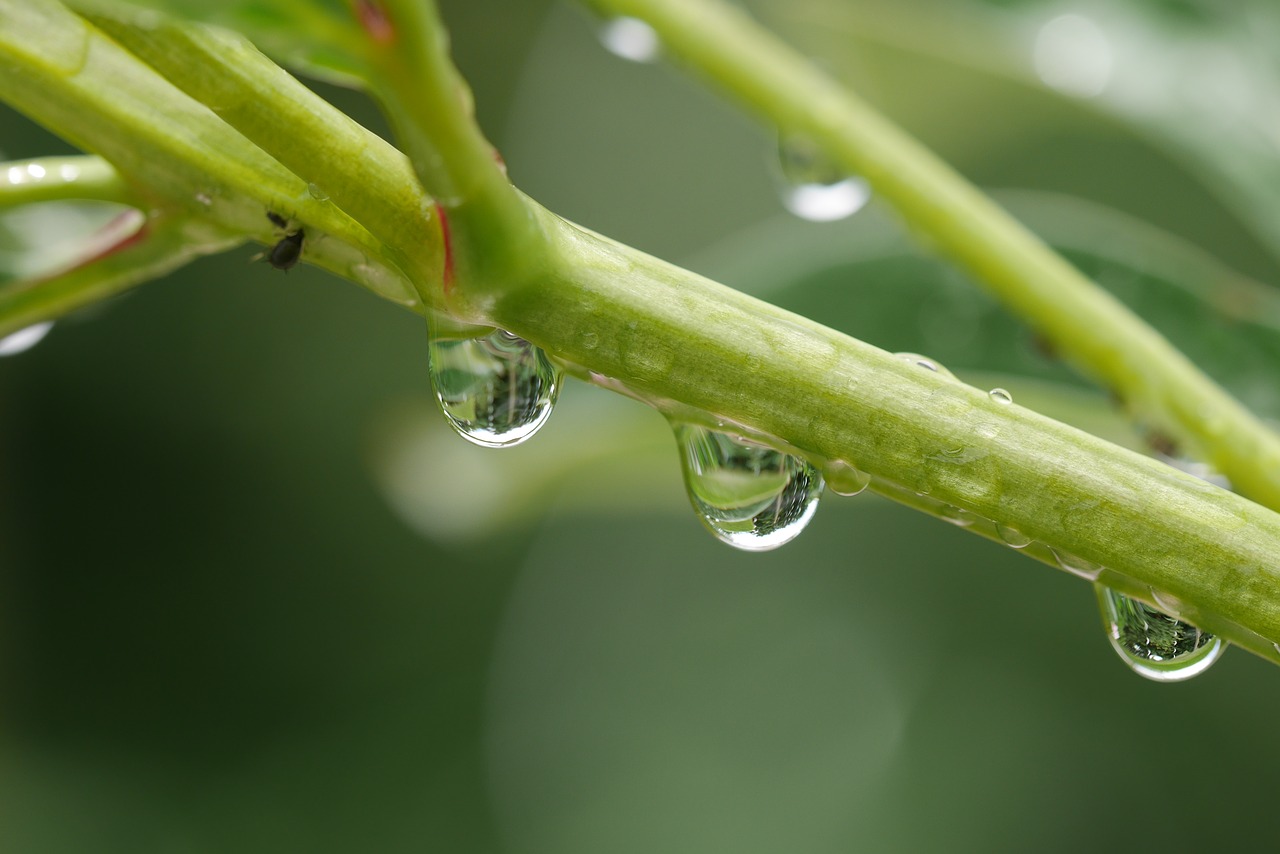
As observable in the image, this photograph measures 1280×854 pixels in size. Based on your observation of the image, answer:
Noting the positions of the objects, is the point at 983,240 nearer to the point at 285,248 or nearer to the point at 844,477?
the point at 844,477

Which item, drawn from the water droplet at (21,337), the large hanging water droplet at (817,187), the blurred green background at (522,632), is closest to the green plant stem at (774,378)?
the water droplet at (21,337)

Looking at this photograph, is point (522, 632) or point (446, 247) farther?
point (522, 632)

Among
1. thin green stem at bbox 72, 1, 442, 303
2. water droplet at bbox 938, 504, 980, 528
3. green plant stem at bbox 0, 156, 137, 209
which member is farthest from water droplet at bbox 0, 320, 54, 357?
water droplet at bbox 938, 504, 980, 528

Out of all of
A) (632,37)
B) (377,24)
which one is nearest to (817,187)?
(632,37)

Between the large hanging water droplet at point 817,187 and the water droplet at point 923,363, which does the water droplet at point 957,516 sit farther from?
the large hanging water droplet at point 817,187

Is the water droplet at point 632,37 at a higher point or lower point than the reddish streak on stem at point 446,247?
higher

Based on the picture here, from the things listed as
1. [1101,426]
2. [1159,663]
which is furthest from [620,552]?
[1159,663]

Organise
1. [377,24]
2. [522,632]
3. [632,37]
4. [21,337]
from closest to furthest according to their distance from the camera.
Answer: [377,24]
[21,337]
[632,37]
[522,632]

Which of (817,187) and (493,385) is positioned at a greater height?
(817,187)
